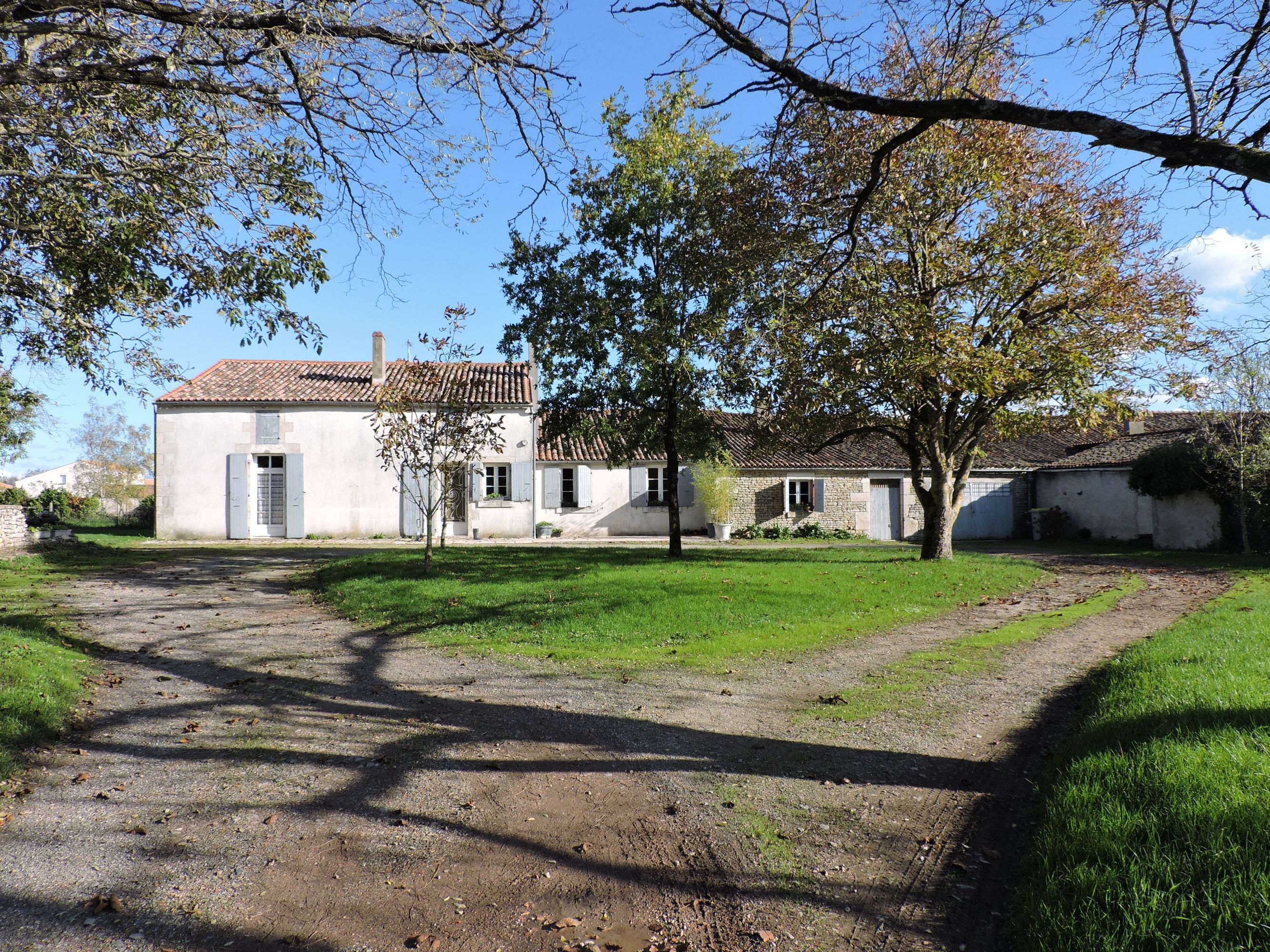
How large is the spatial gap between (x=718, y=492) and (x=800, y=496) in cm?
379

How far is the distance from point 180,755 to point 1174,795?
5456 mm

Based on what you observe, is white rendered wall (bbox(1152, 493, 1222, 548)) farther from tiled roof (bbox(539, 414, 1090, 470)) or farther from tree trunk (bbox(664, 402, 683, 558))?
tree trunk (bbox(664, 402, 683, 558))

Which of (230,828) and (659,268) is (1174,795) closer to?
(230,828)

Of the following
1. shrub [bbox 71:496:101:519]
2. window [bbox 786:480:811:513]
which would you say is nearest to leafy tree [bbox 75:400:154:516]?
shrub [bbox 71:496:101:519]

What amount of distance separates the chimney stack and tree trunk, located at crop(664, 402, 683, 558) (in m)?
12.8

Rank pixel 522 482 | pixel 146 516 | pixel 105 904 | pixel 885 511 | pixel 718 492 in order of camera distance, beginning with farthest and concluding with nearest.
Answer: pixel 146 516 → pixel 885 511 → pixel 718 492 → pixel 522 482 → pixel 105 904

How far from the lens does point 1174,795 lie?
3184 mm

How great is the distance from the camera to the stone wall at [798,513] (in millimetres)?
26219

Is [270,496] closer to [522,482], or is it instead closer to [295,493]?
[295,493]

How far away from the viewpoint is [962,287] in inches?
520

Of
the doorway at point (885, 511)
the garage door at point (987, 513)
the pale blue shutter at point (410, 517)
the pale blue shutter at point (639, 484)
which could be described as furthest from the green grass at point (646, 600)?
the garage door at point (987, 513)

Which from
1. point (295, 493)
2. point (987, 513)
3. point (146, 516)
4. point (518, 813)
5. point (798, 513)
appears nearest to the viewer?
point (518, 813)

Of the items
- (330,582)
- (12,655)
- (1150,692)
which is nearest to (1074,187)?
(1150,692)

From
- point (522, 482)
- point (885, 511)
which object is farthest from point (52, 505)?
point (885, 511)
